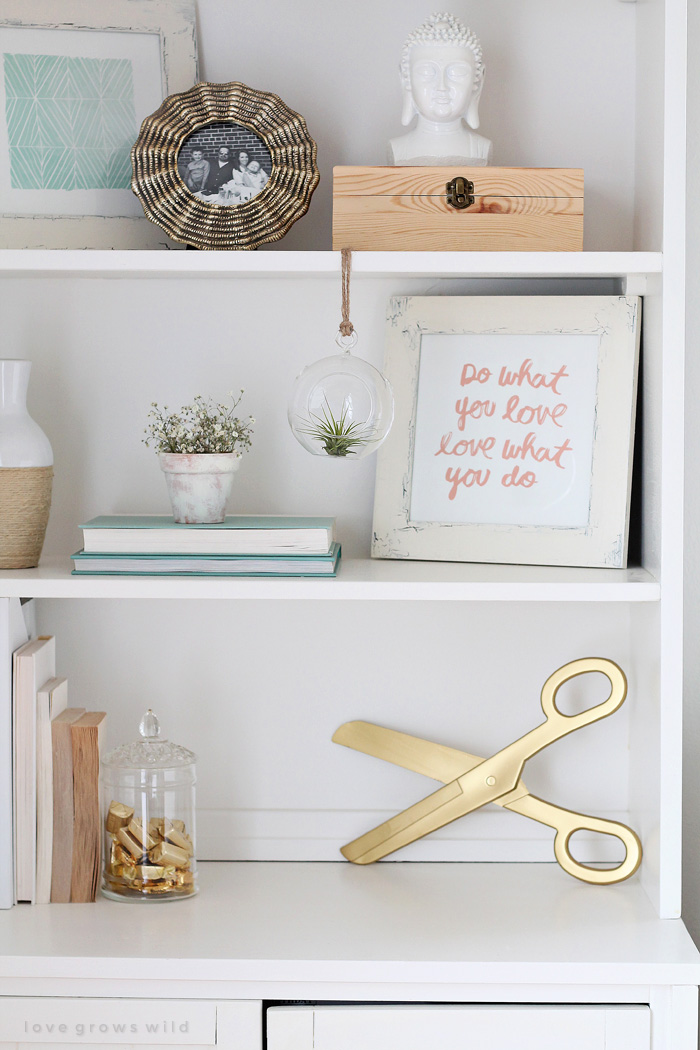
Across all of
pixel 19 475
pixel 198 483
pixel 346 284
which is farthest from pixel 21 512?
pixel 346 284

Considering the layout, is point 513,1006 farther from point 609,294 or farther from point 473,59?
point 473,59

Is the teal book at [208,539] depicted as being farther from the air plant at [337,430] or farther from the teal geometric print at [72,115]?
the teal geometric print at [72,115]

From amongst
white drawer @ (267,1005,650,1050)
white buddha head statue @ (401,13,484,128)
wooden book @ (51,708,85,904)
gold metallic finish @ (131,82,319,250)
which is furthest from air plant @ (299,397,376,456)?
white drawer @ (267,1005,650,1050)

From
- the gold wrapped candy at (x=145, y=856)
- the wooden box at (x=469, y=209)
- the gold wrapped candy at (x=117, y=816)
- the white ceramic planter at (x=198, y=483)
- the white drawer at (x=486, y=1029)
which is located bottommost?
the white drawer at (x=486, y=1029)

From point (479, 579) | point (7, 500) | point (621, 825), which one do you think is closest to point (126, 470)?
point (7, 500)

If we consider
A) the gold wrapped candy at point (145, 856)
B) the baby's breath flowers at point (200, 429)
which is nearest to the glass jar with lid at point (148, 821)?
the gold wrapped candy at point (145, 856)

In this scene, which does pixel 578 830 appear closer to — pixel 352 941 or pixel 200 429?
pixel 352 941

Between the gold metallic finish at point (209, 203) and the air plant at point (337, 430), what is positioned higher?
the gold metallic finish at point (209, 203)

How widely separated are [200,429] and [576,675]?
528 millimetres

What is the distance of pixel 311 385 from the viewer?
1.07 m

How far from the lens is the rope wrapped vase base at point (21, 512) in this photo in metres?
1.14

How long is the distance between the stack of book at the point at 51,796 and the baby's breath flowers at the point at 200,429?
0.29m

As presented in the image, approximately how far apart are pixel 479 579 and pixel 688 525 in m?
0.38

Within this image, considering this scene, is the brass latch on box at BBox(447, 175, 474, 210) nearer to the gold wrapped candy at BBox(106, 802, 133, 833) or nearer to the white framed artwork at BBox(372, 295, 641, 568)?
the white framed artwork at BBox(372, 295, 641, 568)
